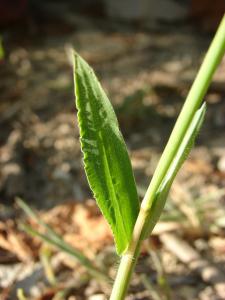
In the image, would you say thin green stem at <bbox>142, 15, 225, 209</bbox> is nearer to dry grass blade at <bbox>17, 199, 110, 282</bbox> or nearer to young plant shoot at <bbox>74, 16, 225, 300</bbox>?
Answer: young plant shoot at <bbox>74, 16, 225, 300</bbox>

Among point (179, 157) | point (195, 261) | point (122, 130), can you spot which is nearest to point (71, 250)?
point (195, 261)

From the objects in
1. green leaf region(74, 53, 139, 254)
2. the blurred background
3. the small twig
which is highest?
green leaf region(74, 53, 139, 254)

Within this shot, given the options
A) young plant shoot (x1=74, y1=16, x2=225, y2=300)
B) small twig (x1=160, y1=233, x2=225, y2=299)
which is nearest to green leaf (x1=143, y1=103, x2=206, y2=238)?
young plant shoot (x1=74, y1=16, x2=225, y2=300)

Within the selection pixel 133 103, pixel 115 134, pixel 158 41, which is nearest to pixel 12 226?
pixel 133 103

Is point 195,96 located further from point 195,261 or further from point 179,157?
point 195,261

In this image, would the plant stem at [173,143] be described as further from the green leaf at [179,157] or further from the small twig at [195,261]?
the small twig at [195,261]

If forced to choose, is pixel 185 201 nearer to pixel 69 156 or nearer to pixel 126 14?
pixel 69 156

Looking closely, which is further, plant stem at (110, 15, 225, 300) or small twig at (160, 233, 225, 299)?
small twig at (160, 233, 225, 299)
